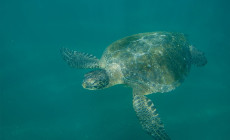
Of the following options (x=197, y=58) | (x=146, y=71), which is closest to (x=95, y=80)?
(x=146, y=71)

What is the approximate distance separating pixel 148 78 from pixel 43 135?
231 inches

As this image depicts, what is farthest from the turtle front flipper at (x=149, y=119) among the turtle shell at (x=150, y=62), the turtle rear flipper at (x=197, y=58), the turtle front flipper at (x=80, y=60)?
the turtle rear flipper at (x=197, y=58)

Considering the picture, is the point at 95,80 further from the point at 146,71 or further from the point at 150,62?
the point at 150,62

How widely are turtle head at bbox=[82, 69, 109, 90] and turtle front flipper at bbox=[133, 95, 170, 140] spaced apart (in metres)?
1.44

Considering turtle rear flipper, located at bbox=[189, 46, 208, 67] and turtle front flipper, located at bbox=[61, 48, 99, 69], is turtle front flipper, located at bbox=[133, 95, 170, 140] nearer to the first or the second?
→ turtle front flipper, located at bbox=[61, 48, 99, 69]

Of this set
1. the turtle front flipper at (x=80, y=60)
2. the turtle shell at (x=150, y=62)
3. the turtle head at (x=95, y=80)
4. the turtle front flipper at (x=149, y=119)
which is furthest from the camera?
the turtle front flipper at (x=80, y=60)

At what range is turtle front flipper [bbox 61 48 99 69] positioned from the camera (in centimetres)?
781

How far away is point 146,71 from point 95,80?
204 cm

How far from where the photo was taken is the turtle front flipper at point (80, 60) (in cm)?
781

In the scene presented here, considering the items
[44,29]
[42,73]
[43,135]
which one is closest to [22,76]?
[42,73]

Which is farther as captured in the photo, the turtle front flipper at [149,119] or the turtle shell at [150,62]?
the turtle shell at [150,62]

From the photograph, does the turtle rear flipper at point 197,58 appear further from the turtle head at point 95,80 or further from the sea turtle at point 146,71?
the turtle head at point 95,80

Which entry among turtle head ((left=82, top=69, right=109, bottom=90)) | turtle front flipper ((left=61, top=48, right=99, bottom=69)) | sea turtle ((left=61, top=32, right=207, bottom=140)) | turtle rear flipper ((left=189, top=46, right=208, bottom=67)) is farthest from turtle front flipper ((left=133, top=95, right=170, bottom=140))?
turtle rear flipper ((left=189, top=46, right=208, bottom=67))

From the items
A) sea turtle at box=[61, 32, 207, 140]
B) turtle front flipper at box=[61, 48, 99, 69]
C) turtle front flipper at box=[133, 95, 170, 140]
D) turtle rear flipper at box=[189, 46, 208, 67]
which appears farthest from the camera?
turtle rear flipper at box=[189, 46, 208, 67]
